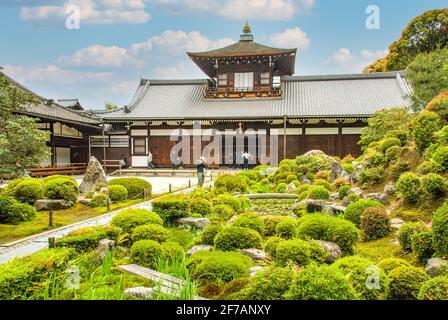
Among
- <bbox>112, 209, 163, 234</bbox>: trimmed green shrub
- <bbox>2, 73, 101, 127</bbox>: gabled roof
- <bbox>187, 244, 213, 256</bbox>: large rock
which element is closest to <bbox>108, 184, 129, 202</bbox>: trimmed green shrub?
<bbox>112, 209, 163, 234</bbox>: trimmed green shrub

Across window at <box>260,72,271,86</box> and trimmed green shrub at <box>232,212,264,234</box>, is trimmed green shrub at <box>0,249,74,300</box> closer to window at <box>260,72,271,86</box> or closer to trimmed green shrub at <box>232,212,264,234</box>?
trimmed green shrub at <box>232,212,264,234</box>

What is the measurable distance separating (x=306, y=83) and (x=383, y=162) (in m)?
21.4

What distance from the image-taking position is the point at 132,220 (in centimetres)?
704

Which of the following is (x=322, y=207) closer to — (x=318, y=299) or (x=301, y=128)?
(x=318, y=299)

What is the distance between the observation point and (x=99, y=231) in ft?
20.4

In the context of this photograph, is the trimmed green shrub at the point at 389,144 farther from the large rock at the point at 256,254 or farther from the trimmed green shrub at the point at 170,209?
the large rock at the point at 256,254

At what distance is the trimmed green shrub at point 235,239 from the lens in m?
6.28

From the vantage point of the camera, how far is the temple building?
27156mm

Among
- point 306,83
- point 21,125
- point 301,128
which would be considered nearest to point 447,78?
point 301,128

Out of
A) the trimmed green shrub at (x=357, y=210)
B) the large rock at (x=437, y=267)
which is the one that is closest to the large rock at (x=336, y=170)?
the trimmed green shrub at (x=357, y=210)

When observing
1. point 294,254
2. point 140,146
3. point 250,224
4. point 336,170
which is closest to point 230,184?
point 336,170

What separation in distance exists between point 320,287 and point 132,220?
439 cm

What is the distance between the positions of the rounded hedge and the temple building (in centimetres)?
1737

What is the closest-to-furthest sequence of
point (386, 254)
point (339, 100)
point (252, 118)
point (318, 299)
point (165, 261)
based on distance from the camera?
point (318, 299) → point (165, 261) → point (386, 254) → point (252, 118) → point (339, 100)
